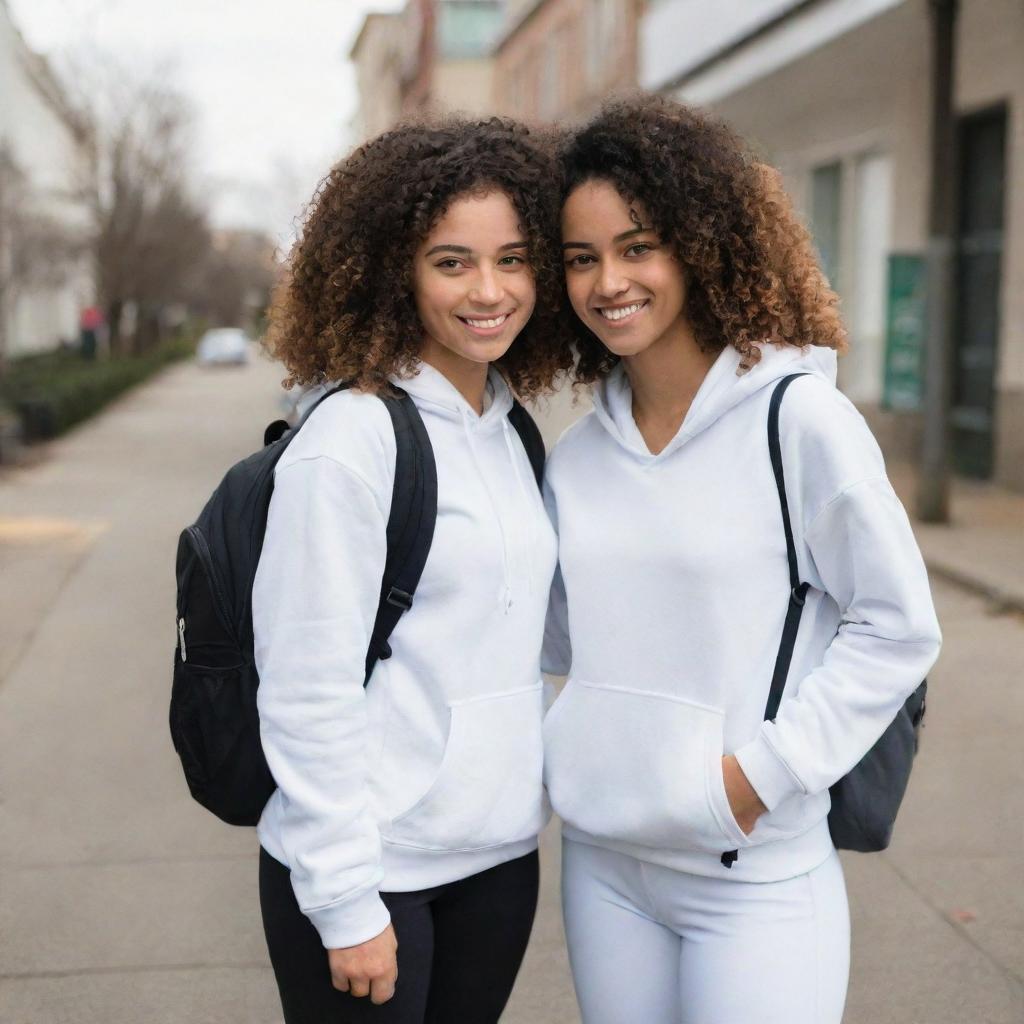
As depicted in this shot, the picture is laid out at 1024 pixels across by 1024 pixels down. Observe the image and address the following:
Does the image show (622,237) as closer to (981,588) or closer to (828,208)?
(981,588)

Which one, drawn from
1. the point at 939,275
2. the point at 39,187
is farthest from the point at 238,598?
the point at 39,187

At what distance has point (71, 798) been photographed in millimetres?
5027

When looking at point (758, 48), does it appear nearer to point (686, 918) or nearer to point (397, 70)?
point (686, 918)

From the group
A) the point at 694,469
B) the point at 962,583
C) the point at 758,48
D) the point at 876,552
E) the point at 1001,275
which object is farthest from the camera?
the point at 758,48

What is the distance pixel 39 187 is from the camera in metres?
38.6

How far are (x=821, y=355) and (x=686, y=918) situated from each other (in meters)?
0.86

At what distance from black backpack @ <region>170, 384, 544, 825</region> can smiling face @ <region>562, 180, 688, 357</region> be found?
1.13 feet

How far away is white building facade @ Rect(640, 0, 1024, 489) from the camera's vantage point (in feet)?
39.3

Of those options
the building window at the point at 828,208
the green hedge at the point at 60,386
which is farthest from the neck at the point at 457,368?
the green hedge at the point at 60,386

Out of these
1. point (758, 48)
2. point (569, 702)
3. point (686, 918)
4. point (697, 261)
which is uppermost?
point (758, 48)

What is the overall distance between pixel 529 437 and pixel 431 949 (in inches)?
31.8

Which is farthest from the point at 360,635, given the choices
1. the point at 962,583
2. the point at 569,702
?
the point at 962,583

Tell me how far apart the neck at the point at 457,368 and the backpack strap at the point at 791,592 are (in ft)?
1.51

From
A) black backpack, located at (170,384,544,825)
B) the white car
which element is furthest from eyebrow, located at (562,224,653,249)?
the white car
